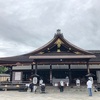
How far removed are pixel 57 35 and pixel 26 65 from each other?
6.53 m

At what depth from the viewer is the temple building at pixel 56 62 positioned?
2058 cm

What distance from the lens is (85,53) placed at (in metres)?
20.6

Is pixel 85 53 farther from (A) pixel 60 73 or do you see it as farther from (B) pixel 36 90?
(B) pixel 36 90

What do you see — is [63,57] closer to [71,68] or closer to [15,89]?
[71,68]

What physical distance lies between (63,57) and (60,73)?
4936mm

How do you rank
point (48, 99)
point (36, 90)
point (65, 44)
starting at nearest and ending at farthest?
point (48, 99), point (36, 90), point (65, 44)

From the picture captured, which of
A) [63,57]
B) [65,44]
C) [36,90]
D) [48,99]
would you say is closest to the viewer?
[48,99]

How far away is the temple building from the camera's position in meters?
20.6

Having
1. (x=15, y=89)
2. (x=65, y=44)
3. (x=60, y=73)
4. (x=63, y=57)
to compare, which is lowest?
(x=15, y=89)

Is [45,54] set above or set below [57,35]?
below

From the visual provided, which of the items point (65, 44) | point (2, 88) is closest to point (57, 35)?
point (65, 44)

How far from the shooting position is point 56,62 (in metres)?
21.5

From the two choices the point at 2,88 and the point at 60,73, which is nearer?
the point at 2,88

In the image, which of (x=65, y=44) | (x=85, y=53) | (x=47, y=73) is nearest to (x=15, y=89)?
(x=47, y=73)
